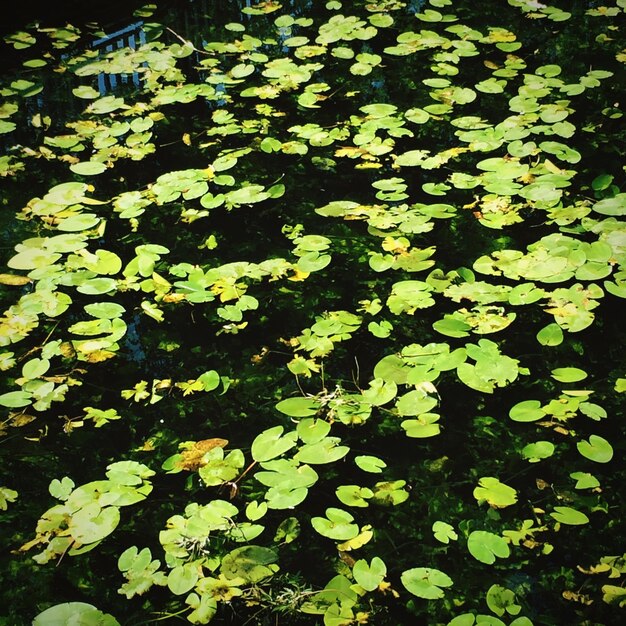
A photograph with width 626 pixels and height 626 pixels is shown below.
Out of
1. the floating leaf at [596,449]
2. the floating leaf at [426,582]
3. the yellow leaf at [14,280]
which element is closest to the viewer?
the floating leaf at [426,582]

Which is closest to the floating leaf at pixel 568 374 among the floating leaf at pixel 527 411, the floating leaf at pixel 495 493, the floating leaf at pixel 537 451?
the floating leaf at pixel 527 411

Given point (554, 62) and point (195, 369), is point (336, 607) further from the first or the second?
point (554, 62)

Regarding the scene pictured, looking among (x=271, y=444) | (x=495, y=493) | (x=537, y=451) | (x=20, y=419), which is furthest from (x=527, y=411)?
(x=20, y=419)

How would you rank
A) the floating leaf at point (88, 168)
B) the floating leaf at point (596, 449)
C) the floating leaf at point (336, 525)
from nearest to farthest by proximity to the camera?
the floating leaf at point (336, 525)
the floating leaf at point (596, 449)
the floating leaf at point (88, 168)

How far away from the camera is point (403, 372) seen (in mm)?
1763

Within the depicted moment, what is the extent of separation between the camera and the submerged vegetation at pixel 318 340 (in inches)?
Result: 54.1

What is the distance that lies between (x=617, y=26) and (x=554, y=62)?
2.46ft

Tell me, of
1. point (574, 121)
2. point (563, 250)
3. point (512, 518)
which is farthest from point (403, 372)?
point (574, 121)

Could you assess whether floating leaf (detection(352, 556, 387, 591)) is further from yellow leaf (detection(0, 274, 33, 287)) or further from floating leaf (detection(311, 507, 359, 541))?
yellow leaf (detection(0, 274, 33, 287))

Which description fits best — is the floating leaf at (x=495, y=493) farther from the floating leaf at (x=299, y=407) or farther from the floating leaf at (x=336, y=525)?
the floating leaf at (x=299, y=407)

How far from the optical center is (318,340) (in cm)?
191

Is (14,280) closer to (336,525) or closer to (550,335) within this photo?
(336,525)

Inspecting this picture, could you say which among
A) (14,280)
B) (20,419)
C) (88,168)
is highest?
(88,168)

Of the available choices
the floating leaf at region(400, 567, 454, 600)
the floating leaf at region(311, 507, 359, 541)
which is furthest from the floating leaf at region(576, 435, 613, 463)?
the floating leaf at region(311, 507, 359, 541)
